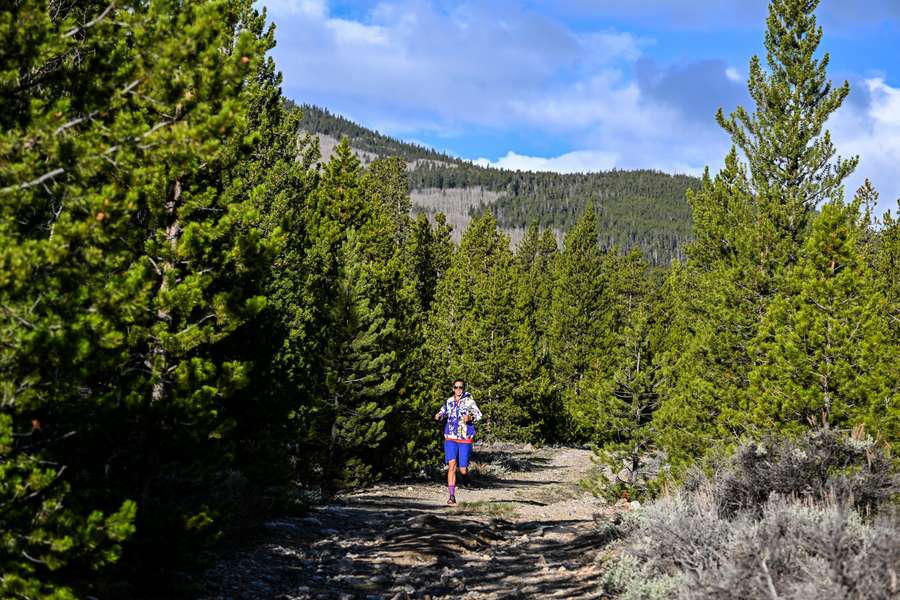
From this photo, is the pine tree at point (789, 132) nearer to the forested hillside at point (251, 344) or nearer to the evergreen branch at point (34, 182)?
the forested hillside at point (251, 344)

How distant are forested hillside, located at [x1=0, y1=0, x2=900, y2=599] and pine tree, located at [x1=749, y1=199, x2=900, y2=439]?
0.06m

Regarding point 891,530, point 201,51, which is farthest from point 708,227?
point 201,51

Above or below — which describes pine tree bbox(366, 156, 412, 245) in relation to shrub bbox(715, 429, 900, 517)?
above

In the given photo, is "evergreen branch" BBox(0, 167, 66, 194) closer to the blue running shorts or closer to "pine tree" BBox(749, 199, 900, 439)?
the blue running shorts

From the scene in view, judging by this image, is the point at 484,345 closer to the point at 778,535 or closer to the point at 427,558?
the point at 427,558

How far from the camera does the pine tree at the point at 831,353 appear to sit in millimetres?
12922

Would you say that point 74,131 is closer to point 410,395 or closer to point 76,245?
point 76,245

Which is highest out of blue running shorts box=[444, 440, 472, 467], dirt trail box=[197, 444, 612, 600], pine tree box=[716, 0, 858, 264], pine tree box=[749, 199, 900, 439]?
pine tree box=[716, 0, 858, 264]

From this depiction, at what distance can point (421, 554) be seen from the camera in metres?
8.31

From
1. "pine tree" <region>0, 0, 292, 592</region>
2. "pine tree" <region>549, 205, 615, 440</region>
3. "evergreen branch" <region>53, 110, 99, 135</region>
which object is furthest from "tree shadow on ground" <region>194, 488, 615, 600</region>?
"pine tree" <region>549, 205, 615, 440</region>

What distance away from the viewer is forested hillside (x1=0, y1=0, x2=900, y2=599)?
13.7ft

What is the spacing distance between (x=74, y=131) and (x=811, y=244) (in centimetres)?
1391

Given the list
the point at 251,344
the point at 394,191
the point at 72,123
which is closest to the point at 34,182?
the point at 72,123

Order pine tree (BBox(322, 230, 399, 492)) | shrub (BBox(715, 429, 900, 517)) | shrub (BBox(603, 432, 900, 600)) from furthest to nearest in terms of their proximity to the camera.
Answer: pine tree (BBox(322, 230, 399, 492)), shrub (BBox(715, 429, 900, 517)), shrub (BBox(603, 432, 900, 600))
